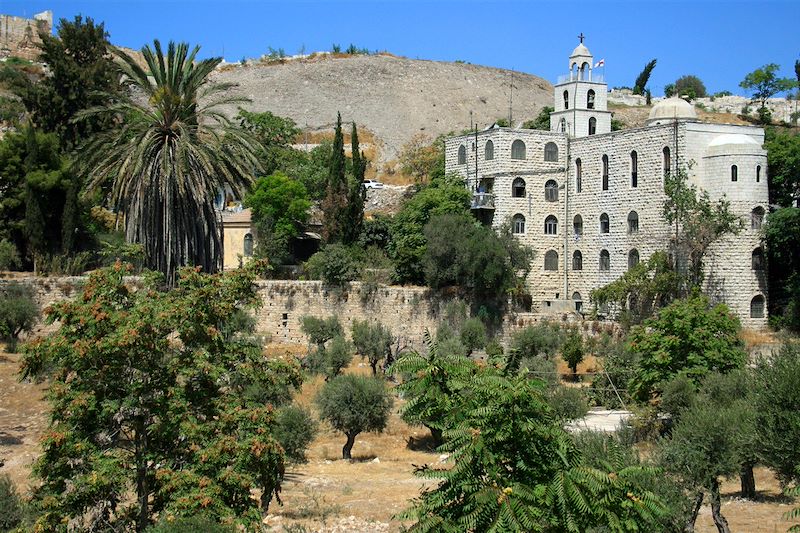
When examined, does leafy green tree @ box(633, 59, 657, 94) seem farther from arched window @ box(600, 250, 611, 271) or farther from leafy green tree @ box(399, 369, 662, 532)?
leafy green tree @ box(399, 369, 662, 532)

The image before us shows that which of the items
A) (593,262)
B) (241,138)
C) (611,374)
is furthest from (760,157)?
(241,138)

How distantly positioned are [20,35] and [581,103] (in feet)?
191

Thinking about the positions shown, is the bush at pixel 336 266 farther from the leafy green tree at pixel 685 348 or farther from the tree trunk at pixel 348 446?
the leafy green tree at pixel 685 348

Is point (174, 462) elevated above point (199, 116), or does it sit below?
below

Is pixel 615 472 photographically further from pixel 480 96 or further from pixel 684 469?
pixel 480 96

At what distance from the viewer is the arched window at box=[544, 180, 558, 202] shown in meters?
44.7

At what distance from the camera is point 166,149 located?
103 ft

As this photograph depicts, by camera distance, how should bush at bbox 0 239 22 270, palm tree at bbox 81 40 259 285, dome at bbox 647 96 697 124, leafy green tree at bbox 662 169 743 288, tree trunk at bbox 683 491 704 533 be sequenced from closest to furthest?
tree trunk at bbox 683 491 704 533 < palm tree at bbox 81 40 259 285 < leafy green tree at bbox 662 169 743 288 < bush at bbox 0 239 22 270 < dome at bbox 647 96 697 124

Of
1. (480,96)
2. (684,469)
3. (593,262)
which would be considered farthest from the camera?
(480,96)

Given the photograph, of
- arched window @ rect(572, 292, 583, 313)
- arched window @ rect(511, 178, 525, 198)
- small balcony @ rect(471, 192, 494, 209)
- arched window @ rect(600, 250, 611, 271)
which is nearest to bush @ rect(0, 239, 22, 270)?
small balcony @ rect(471, 192, 494, 209)

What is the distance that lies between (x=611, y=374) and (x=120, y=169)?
54.1 ft

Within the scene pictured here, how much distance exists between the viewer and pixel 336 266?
135 feet

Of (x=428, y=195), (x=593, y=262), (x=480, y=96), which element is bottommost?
(x=593, y=262)

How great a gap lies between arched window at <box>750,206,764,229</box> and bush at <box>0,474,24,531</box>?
29.4 m
